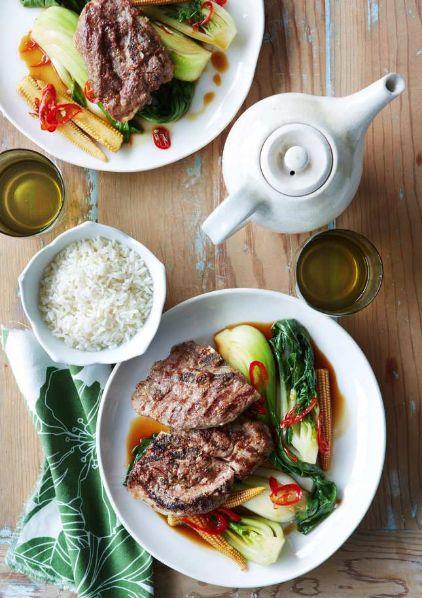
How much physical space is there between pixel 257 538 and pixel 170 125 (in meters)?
1.52

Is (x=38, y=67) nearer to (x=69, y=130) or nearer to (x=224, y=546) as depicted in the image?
→ (x=69, y=130)

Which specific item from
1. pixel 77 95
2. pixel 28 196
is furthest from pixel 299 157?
pixel 28 196

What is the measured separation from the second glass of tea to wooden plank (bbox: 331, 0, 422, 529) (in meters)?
0.14

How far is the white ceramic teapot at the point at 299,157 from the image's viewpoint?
68.7 inches

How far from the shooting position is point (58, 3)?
2260 mm

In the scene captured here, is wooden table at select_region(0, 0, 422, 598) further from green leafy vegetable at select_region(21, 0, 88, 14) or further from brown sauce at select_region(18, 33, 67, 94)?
green leafy vegetable at select_region(21, 0, 88, 14)

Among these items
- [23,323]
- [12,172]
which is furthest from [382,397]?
[12,172]

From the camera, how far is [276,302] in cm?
225

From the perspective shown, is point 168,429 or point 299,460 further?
point 168,429

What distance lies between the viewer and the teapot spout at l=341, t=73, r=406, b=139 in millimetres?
1679

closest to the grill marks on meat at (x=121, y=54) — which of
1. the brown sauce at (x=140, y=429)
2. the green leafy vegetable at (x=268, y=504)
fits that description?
the brown sauce at (x=140, y=429)

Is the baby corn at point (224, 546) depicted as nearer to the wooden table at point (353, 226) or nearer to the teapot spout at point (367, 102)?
the wooden table at point (353, 226)

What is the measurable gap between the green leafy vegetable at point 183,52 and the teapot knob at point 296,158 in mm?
712

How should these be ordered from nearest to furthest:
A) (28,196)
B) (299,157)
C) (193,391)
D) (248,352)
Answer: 1. (299,157)
2. (193,391)
3. (248,352)
4. (28,196)
